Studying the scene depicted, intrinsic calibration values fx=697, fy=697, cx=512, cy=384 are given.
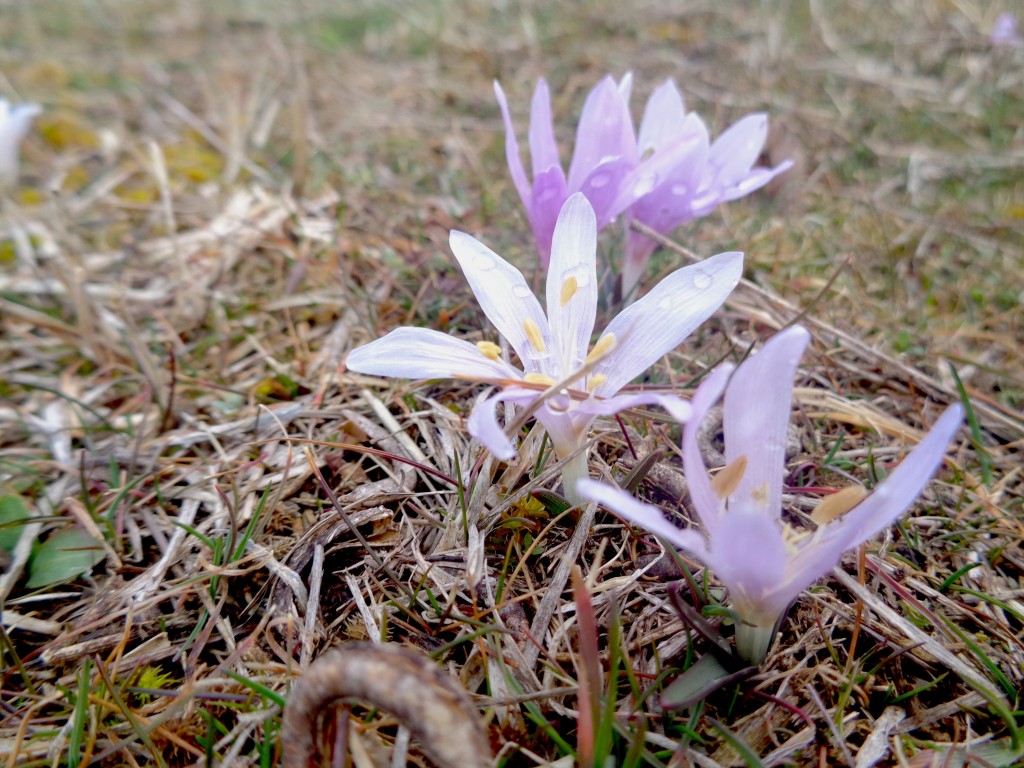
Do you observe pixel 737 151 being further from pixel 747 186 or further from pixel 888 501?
pixel 888 501

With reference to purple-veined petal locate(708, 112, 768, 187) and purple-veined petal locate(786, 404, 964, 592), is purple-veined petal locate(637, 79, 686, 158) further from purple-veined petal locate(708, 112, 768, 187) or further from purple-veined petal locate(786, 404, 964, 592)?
purple-veined petal locate(786, 404, 964, 592)

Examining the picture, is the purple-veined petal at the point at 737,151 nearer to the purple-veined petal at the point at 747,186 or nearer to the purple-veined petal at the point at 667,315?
the purple-veined petal at the point at 747,186

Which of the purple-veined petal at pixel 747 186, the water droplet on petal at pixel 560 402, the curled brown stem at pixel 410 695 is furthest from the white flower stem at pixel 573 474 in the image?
the purple-veined petal at pixel 747 186

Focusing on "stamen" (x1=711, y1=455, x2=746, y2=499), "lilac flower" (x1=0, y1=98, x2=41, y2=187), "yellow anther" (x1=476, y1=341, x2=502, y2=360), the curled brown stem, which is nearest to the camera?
the curled brown stem

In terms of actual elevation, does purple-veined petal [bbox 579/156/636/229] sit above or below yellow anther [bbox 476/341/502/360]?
above

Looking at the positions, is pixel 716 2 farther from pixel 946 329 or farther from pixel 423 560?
pixel 423 560

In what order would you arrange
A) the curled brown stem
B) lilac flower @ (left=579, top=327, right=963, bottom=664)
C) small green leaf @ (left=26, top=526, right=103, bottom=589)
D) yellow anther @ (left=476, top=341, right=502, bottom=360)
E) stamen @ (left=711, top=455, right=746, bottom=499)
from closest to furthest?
the curled brown stem < lilac flower @ (left=579, top=327, right=963, bottom=664) < stamen @ (left=711, top=455, right=746, bottom=499) < yellow anther @ (left=476, top=341, right=502, bottom=360) < small green leaf @ (left=26, top=526, right=103, bottom=589)

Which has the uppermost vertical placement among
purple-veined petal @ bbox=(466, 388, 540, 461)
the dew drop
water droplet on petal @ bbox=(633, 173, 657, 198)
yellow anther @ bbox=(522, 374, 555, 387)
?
water droplet on petal @ bbox=(633, 173, 657, 198)

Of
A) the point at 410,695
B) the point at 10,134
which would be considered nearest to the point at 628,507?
the point at 410,695

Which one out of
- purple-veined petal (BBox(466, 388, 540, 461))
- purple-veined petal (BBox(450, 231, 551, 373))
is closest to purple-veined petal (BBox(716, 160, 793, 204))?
purple-veined petal (BBox(450, 231, 551, 373))
